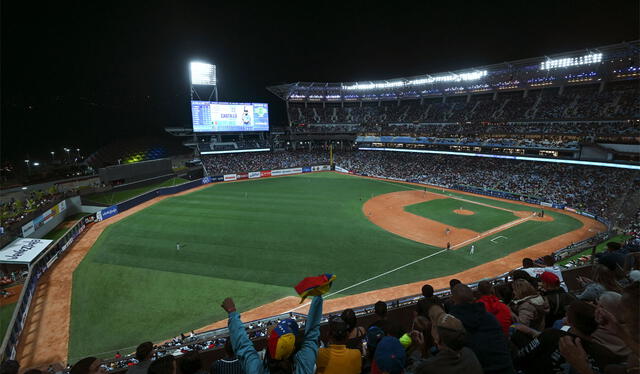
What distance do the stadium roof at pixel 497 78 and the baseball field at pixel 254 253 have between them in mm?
21540

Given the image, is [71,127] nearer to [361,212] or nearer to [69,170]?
[69,170]

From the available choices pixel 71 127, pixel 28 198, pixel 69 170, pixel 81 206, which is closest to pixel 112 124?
pixel 71 127

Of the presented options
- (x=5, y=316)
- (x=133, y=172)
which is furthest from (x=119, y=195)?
(x=5, y=316)

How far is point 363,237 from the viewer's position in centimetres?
2523

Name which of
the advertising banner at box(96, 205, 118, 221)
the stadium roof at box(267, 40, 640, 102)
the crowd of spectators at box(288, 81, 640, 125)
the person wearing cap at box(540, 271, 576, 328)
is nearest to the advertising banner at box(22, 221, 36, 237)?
the advertising banner at box(96, 205, 118, 221)

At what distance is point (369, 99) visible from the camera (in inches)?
2886

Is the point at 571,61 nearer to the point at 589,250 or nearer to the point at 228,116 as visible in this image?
the point at 589,250

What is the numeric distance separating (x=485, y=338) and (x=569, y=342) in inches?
29.1

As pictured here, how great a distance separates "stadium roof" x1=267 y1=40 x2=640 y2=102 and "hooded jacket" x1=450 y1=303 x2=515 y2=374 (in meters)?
46.6

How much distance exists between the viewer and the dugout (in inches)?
1606

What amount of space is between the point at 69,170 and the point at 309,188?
36.6 m

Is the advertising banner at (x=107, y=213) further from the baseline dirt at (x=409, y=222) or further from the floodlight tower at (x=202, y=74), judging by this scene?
the floodlight tower at (x=202, y=74)

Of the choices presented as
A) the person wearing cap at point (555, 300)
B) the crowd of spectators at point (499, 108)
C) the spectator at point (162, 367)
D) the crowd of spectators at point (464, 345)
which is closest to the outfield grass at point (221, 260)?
the crowd of spectators at point (464, 345)

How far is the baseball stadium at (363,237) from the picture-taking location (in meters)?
3.78
